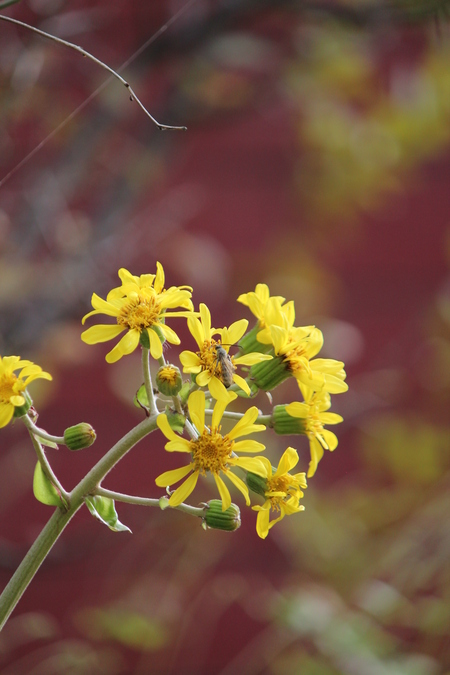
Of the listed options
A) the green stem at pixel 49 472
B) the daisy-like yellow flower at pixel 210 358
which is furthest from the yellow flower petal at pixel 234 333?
the green stem at pixel 49 472

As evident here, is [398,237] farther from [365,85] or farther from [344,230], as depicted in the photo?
[365,85]

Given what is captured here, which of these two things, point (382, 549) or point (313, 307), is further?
point (313, 307)

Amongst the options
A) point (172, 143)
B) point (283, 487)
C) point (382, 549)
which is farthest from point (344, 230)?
point (283, 487)

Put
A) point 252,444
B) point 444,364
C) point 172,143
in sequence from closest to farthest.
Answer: point 252,444
point 172,143
point 444,364

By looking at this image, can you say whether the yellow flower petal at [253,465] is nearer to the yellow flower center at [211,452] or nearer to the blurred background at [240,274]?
the yellow flower center at [211,452]

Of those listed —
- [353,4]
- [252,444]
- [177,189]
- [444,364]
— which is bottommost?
[444,364]

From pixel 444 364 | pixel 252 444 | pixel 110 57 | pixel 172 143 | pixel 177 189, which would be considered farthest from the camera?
pixel 177 189

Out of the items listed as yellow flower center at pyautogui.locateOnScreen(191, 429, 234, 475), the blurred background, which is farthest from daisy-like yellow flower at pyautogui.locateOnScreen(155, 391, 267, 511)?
the blurred background
